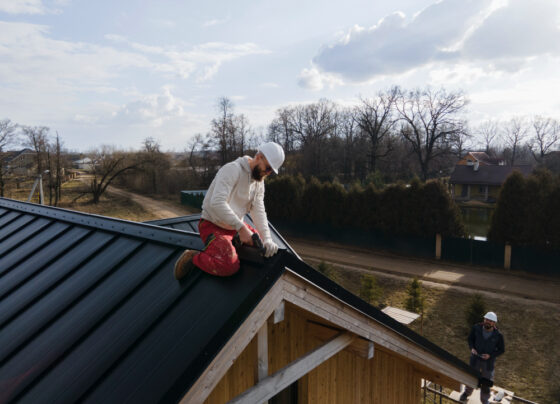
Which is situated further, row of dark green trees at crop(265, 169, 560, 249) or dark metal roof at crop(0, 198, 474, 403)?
row of dark green trees at crop(265, 169, 560, 249)

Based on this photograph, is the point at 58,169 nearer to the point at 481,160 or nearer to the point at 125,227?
the point at 125,227

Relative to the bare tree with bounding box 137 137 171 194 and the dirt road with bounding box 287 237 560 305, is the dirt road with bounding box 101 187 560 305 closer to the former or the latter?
the dirt road with bounding box 287 237 560 305

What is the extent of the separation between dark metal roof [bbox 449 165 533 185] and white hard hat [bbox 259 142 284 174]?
4696 cm

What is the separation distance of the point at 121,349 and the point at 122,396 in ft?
1.59

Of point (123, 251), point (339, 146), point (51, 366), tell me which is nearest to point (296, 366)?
point (51, 366)

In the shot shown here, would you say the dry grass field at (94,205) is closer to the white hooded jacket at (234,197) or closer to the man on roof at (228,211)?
the white hooded jacket at (234,197)

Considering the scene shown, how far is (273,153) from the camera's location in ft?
10.2

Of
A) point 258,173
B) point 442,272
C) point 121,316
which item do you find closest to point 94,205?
point 442,272

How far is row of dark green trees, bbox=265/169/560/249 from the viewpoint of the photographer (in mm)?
17547

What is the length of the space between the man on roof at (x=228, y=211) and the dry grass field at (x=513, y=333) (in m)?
10.1

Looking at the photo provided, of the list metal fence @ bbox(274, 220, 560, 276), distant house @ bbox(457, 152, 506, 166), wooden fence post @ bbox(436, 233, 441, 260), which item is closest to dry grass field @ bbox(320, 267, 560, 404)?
metal fence @ bbox(274, 220, 560, 276)

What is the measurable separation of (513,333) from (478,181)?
36.4 metres

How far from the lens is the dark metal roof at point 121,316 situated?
2293 mm

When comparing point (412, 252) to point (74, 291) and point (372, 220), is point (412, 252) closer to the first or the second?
point (372, 220)
